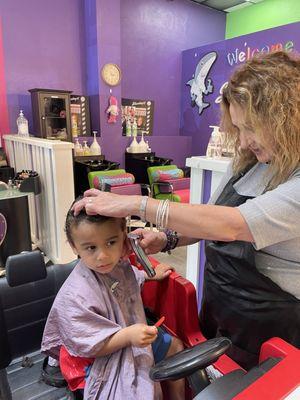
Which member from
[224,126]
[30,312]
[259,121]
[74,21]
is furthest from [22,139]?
[259,121]

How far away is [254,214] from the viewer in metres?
0.79

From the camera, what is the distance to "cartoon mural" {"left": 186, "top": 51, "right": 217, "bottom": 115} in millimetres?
5282

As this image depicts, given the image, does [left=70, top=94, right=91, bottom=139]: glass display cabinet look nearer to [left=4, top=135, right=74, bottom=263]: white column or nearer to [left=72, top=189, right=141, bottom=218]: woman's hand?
[left=4, top=135, right=74, bottom=263]: white column

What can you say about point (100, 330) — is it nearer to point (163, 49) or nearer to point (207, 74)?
point (207, 74)

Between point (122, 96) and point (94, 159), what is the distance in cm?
129

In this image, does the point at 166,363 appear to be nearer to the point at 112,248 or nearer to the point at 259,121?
the point at 112,248

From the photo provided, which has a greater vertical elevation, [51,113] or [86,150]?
[51,113]

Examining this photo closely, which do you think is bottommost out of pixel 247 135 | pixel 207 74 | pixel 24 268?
pixel 24 268

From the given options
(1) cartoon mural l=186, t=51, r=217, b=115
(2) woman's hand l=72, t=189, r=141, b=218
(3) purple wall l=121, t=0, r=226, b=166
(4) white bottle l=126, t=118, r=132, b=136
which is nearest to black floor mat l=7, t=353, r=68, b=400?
(2) woman's hand l=72, t=189, r=141, b=218

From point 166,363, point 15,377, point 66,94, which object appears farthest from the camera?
point 66,94

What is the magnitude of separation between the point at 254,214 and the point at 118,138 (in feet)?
14.1

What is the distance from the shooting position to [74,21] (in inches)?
173

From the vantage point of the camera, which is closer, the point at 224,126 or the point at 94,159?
the point at 224,126

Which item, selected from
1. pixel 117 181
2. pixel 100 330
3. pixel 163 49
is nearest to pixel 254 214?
pixel 100 330
